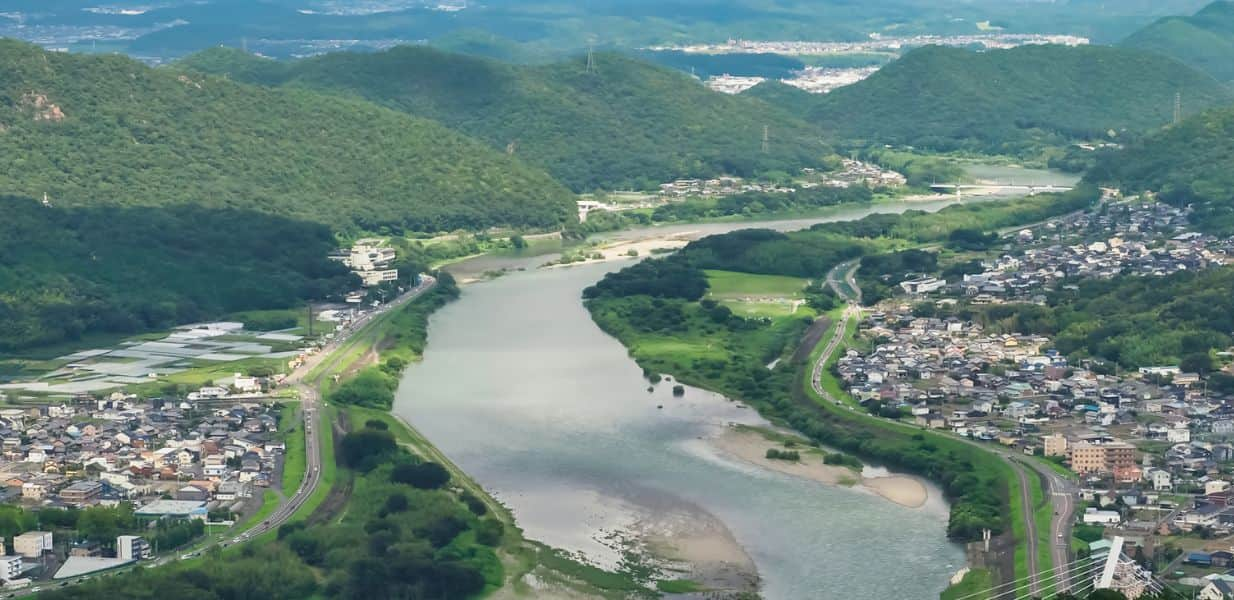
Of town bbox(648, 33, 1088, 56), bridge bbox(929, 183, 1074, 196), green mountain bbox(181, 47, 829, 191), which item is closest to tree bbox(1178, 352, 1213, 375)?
bridge bbox(929, 183, 1074, 196)

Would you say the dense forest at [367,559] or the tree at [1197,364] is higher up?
the tree at [1197,364]

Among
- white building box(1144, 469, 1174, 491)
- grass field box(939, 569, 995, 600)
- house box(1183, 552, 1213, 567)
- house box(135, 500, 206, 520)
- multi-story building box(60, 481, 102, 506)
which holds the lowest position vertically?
multi-story building box(60, 481, 102, 506)

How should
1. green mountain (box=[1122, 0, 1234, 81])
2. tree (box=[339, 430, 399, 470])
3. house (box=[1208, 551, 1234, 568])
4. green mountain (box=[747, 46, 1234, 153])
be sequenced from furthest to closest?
green mountain (box=[1122, 0, 1234, 81])
green mountain (box=[747, 46, 1234, 153])
tree (box=[339, 430, 399, 470])
house (box=[1208, 551, 1234, 568])

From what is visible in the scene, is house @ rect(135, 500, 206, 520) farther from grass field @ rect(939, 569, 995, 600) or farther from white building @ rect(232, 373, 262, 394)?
grass field @ rect(939, 569, 995, 600)

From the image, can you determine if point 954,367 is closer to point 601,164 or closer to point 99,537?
point 99,537

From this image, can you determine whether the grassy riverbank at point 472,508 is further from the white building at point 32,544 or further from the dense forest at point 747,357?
the dense forest at point 747,357

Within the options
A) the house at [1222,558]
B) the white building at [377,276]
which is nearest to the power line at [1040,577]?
the house at [1222,558]

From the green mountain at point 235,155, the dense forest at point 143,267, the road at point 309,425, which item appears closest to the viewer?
the road at point 309,425
